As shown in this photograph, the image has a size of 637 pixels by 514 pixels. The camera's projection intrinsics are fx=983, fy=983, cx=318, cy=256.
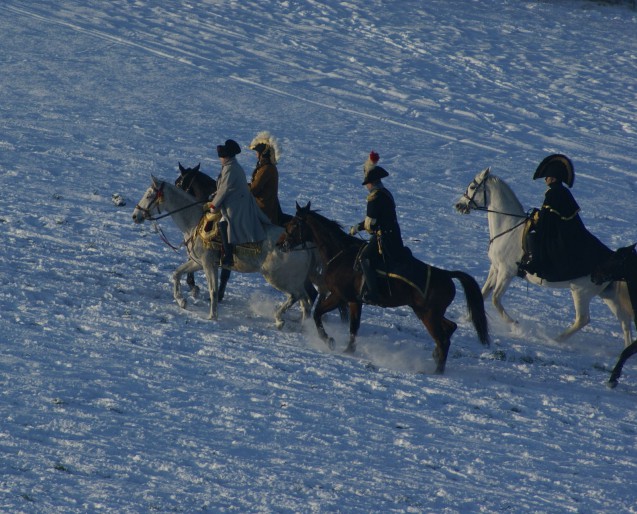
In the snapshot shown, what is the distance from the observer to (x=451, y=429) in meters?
11.1

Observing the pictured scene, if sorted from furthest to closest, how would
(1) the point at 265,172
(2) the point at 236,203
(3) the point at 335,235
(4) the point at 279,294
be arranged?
(4) the point at 279,294, (1) the point at 265,172, (2) the point at 236,203, (3) the point at 335,235

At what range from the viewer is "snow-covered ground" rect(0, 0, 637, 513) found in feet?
32.5

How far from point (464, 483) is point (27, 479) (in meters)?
4.27

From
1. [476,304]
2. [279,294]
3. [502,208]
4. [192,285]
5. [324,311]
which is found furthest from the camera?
[279,294]

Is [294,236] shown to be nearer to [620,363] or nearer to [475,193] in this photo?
[475,193]

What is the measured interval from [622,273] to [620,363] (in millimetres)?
1169

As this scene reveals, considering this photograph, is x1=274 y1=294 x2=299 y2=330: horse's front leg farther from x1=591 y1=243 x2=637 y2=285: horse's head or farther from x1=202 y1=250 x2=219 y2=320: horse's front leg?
x1=591 y1=243 x2=637 y2=285: horse's head

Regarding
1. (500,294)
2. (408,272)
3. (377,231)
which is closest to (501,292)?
(500,294)

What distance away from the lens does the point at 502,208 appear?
556 inches

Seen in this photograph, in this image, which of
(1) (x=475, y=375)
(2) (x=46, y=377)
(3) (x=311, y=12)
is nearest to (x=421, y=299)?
(1) (x=475, y=375)

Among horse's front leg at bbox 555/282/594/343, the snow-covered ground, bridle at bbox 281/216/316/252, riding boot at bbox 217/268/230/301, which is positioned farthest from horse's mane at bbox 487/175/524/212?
riding boot at bbox 217/268/230/301

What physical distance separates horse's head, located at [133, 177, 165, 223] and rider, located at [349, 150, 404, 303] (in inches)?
120

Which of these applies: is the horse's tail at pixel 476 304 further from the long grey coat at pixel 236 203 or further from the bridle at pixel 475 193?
the long grey coat at pixel 236 203

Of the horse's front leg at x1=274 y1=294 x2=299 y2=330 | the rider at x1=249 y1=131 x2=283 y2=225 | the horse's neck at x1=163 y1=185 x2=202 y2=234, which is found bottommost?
the horse's front leg at x1=274 y1=294 x2=299 y2=330
